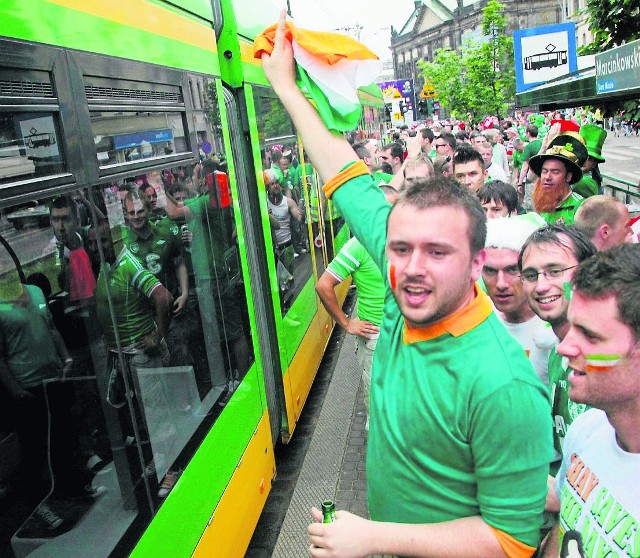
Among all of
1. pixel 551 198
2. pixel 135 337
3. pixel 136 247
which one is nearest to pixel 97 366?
pixel 135 337

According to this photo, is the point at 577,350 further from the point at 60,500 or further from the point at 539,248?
Answer: the point at 60,500

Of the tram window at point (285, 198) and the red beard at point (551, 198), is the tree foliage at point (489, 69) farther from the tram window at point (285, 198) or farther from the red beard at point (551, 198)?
the red beard at point (551, 198)

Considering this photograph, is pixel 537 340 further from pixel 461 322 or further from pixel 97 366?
pixel 97 366

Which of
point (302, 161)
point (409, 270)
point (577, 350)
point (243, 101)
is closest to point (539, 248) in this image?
point (577, 350)

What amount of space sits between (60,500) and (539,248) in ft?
7.15

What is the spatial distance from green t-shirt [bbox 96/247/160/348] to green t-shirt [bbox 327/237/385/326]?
191 centimetres

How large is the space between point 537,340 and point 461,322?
145cm

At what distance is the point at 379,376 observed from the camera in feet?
6.15

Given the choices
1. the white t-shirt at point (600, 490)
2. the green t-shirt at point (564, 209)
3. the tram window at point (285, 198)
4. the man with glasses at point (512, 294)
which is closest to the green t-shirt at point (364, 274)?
the tram window at point (285, 198)

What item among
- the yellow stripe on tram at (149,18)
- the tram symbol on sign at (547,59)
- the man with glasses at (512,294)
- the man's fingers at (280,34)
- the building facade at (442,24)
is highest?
the building facade at (442,24)

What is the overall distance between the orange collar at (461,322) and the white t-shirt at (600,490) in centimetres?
50

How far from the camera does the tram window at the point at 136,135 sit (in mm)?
2613

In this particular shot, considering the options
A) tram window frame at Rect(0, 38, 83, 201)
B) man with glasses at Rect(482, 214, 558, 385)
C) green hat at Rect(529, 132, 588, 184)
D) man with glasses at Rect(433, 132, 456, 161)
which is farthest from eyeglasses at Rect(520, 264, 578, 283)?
man with glasses at Rect(433, 132, 456, 161)

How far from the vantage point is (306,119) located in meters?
2.16
